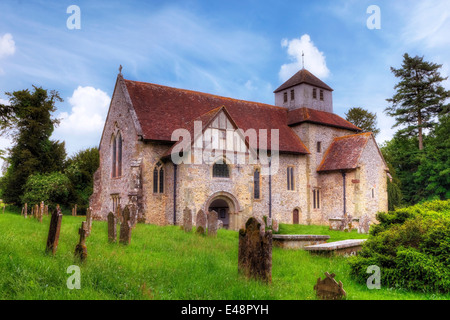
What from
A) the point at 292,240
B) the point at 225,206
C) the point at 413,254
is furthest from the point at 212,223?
the point at 225,206

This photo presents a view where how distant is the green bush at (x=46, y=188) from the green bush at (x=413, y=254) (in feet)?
95.8

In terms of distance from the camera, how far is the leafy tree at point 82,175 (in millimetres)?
36094

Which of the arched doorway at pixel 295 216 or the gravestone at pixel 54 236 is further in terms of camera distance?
the arched doorway at pixel 295 216

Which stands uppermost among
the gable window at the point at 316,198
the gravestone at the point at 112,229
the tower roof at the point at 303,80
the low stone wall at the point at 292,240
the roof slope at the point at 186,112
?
the tower roof at the point at 303,80

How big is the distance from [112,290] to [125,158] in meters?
17.4

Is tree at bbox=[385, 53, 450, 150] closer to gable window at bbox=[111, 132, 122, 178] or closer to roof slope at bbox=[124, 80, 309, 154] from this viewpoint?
roof slope at bbox=[124, 80, 309, 154]

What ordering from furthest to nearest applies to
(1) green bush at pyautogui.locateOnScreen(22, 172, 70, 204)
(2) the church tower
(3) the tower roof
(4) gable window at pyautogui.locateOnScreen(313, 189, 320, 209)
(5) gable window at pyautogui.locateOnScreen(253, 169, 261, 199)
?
1. (1) green bush at pyautogui.locateOnScreen(22, 172, 70, 204)
2. (3) the tower roof
3. (2) the church tower
4. (4) gable window at pyautogui.locateOnScreen(313, 189, 320, 209)
5. (5) gable window at pyautogui.locateOnScreen(253, 169, 261, 199)

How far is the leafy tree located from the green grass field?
27243 millimetres

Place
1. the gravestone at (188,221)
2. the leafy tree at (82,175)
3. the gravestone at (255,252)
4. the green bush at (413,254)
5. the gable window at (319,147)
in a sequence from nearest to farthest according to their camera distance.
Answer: the green bush at (413,254)
the gravestone at (255,252)
the gravestone at (188,221)
the gable window at (319,147)
the leafy tree at (82,175)

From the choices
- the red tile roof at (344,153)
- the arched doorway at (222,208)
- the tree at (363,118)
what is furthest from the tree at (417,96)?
the arched doorway at (222,208)

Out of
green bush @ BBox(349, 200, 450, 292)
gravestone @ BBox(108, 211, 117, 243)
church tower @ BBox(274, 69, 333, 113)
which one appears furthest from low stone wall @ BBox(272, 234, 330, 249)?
church tower @ BBox(274, 69, 333, 113)

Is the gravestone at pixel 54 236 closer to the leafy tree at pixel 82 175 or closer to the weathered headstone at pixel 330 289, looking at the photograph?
the weathered headstone at pixel 330 289

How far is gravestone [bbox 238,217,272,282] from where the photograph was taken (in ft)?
25.0
